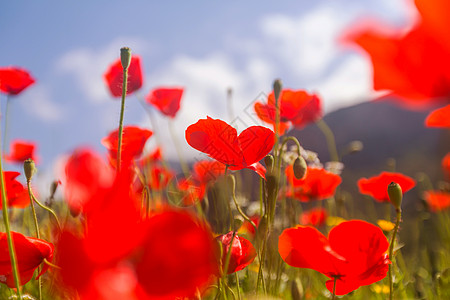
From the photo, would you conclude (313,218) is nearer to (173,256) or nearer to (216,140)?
(216,140)

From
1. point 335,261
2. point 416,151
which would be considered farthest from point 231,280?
point 416,151

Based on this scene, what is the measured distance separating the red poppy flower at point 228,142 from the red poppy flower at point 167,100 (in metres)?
0.59

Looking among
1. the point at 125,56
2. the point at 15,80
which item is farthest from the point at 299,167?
the point at 15,80

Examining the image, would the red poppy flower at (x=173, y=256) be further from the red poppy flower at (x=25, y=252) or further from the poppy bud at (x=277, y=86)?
the poppy bud at (x=277, y=86)

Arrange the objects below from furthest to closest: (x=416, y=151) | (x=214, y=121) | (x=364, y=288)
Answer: (x=416, y=151) → (x=364, y=288) → (x=214, y=121)

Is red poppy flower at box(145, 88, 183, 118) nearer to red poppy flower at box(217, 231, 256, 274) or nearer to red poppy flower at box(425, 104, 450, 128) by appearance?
red poppy flower at box(217, 231, 256, 274)

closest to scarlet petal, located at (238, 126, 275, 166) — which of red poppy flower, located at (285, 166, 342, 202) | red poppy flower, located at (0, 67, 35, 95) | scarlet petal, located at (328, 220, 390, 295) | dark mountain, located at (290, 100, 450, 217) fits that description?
scarlet petal, located at (328, 220, 390, 295)

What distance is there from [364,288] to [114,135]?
3.65 ft

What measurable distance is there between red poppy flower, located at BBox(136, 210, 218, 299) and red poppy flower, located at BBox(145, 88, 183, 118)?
3.11ft

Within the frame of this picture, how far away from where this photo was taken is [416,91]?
34 centimetres

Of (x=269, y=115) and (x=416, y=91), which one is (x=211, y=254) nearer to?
(x=416, y=91)

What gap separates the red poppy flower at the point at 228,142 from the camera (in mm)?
623

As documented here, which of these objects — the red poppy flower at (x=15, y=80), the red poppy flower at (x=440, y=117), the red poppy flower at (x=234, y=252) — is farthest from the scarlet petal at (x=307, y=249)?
the red poppy flower at (x=15, y=80)

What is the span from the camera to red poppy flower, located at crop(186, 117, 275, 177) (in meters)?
0.62
